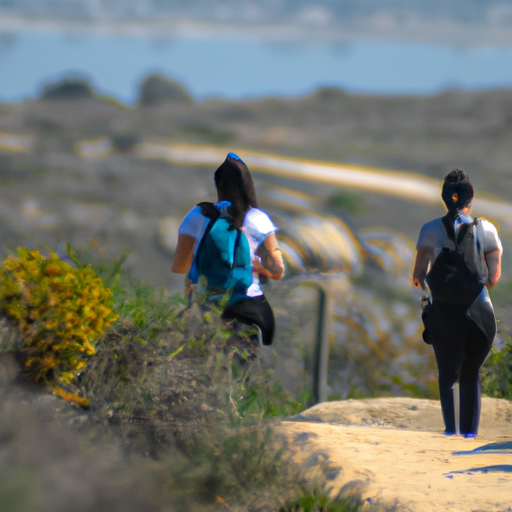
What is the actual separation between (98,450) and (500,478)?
6.68ft

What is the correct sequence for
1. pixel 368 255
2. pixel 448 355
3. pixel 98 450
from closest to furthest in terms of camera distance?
pixel 98 450, pixel 448 355, pixel 368 255

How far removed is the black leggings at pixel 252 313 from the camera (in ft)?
14.7

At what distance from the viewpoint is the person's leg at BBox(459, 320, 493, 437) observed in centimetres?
449

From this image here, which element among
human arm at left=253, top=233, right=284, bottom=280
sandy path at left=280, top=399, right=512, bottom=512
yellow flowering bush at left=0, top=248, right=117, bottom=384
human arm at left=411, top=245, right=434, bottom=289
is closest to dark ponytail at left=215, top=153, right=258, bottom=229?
human arm at left=253, top=233, right=284, bottom=280

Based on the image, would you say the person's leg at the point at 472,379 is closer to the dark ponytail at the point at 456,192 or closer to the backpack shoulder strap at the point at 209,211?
the dark ponytail at the point at 456,192

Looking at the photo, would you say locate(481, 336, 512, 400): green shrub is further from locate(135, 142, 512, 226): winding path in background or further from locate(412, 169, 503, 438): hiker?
locate(135, 142, 512, 226): winding path in background

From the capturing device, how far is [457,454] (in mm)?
4246

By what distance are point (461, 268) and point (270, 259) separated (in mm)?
1084

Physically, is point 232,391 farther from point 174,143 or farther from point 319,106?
point 319,106

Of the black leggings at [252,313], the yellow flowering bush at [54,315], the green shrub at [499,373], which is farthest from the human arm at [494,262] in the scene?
the yellow flowering bush at [54,315]

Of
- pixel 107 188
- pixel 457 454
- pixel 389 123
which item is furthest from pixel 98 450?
pixel 389 123

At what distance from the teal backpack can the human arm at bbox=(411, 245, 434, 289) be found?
968 millimetres

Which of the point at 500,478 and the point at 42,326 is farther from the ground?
the point at 42,326

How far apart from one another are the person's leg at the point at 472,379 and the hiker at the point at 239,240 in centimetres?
120
